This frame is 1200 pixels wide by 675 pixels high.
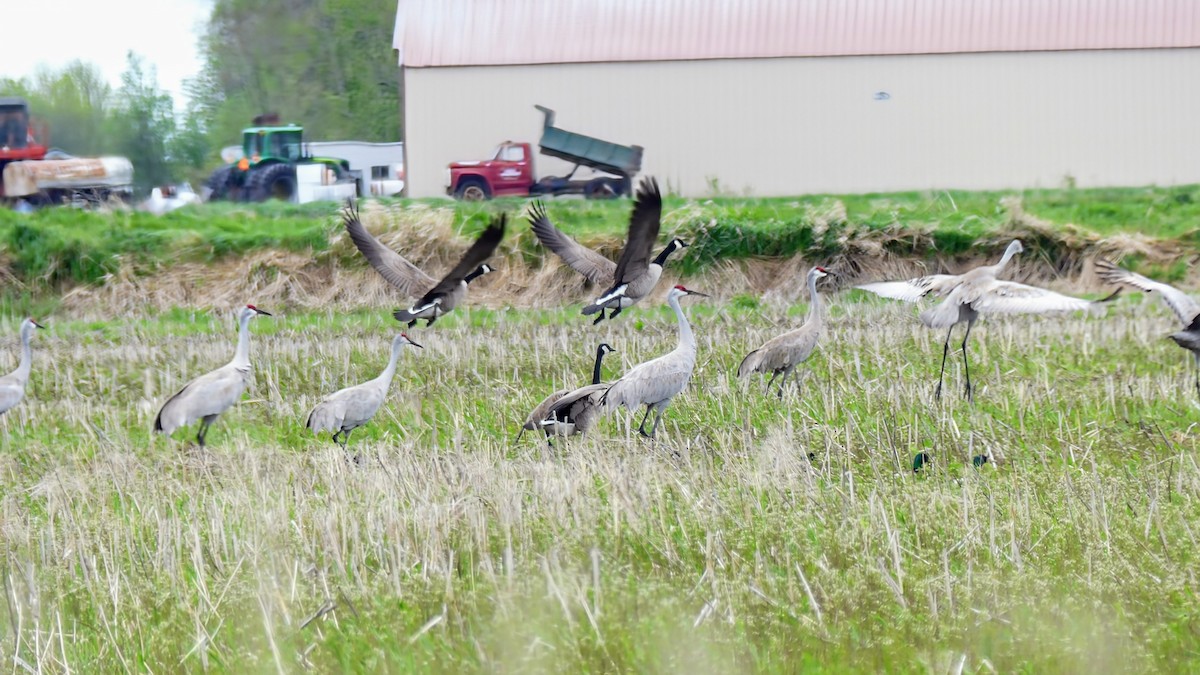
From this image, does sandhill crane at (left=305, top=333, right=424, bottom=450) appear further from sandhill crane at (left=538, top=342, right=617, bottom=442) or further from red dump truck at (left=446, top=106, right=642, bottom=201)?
red dump truck at (left=446, top=106, right=642, bottom=201)

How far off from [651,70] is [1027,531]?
70.2 ft

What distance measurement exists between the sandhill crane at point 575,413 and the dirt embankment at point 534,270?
31.0ft

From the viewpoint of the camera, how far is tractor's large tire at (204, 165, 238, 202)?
98.0 ft

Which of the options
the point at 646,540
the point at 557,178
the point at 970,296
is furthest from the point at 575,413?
the point at 557,178

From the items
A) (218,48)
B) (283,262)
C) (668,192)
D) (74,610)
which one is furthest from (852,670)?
(218,48)

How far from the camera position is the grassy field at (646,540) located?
13.1ft

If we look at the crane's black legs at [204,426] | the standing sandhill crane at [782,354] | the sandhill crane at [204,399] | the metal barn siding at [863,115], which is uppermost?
the metal barn siding at [863,115]

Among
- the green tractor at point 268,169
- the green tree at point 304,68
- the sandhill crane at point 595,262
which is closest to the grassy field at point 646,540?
the sandhill crane at point 595,262

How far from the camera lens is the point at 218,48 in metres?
55.3

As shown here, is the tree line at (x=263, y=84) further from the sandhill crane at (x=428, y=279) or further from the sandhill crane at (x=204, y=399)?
the sandhill crane at (x=204, y=399)

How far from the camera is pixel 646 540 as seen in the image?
4.87m

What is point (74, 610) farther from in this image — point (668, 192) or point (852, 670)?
point (668, 192)

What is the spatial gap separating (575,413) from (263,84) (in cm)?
4919

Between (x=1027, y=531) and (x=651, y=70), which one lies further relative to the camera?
(x=651, y=70)
